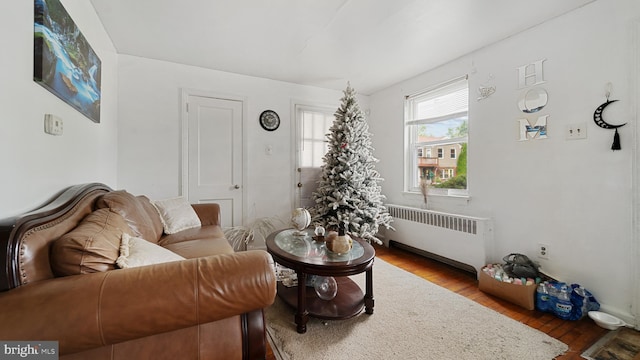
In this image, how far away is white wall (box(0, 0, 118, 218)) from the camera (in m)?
1.00

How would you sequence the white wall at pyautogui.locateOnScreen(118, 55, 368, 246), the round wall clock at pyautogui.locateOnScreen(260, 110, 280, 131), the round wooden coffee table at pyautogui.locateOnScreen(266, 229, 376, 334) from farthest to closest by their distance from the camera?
the round wall clock at pyautogui.locateOnScreen(260, 110, 280, 131), the white wall at pyautogui.locateOnScreen(118, 55, 368, 246), the round wooden coffee table at pyautogui.locateOnScreen(266, 229, 376, 334)

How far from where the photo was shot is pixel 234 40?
2561 millimetres

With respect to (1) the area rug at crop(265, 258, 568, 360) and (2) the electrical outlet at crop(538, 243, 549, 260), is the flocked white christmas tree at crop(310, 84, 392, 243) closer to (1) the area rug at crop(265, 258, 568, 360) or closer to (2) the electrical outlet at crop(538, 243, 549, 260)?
(1) the area rug at crop(265, 258, 568, 360)

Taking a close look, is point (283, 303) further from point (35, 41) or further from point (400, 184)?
point (400, 184)

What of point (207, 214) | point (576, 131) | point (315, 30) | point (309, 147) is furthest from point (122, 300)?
point (309, 147)

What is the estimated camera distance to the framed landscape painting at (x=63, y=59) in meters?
1.18

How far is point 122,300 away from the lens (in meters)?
0.84

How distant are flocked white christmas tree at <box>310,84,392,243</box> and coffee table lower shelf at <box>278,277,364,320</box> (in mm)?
1150

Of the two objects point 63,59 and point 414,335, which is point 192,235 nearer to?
point 63,59

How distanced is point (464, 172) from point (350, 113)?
1.60 metres

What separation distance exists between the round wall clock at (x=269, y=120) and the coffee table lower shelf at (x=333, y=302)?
224 centimetres

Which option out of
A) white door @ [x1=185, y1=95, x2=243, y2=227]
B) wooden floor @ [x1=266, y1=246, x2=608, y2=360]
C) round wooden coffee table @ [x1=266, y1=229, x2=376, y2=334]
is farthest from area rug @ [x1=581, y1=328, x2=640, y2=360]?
white door @ [x1=185, y1=95, x2=243, y2=227]

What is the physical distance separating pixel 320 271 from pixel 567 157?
230 centimetres

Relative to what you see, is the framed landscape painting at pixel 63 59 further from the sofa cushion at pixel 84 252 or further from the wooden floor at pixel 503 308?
the wooden floor at pixel 503 308
